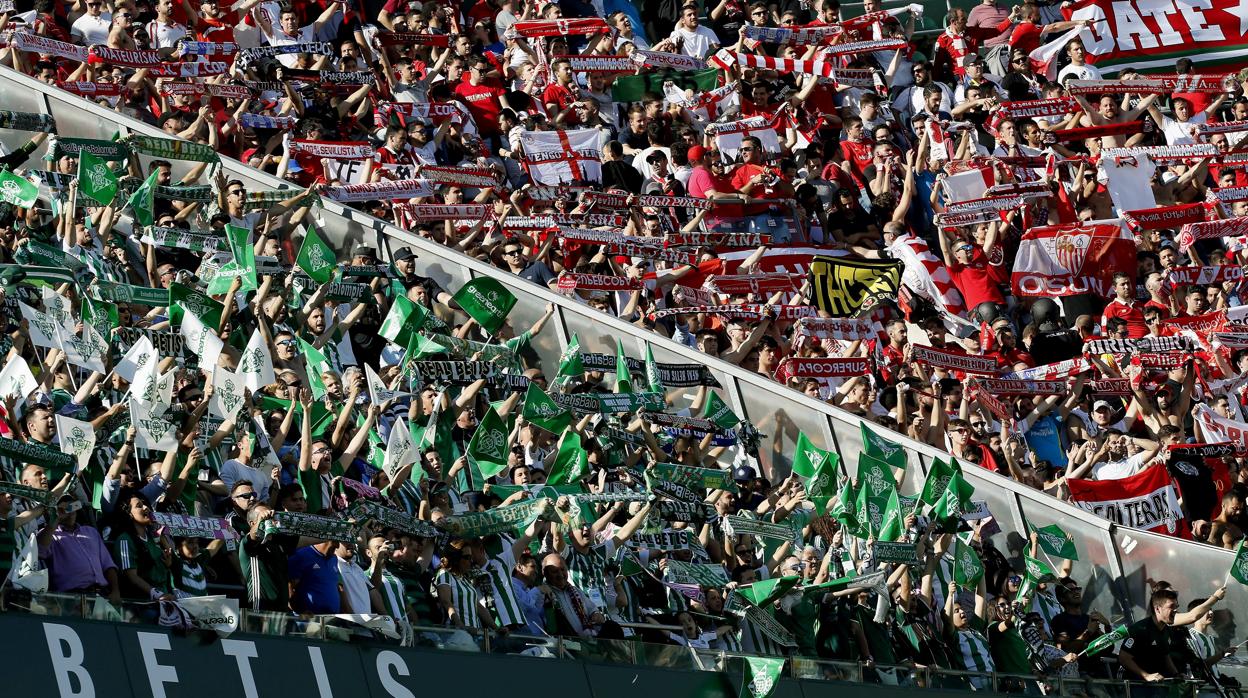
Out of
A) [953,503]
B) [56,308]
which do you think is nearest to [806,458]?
[953,503]

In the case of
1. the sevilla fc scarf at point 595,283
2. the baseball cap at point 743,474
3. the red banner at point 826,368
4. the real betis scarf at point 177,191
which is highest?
the real betis scarf at point 177,191

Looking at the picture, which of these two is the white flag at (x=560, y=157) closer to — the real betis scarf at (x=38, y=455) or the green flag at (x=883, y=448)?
the green flag at (x=883, y=448)

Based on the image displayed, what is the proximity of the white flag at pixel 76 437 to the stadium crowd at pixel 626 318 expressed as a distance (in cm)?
3

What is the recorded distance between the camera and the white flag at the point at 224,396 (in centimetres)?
1341

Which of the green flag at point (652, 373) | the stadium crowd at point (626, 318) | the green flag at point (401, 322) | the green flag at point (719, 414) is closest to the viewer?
the stadium crowd at point (626, 318)

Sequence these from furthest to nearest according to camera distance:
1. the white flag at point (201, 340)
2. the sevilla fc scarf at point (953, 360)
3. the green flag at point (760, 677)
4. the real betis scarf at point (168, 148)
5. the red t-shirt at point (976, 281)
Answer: the red t-shirt at point (976, 281) < the sevilla fc scarf at point (953, 360) < the real betis scarf at point (168, 148) < the white flag at point (201, 340) < the green flag at point (760, 677)

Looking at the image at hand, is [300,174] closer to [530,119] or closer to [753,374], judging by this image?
[530,119]

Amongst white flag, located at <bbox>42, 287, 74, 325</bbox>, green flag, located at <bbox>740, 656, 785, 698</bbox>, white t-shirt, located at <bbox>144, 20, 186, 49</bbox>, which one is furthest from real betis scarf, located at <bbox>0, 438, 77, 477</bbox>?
white t-shirt, located at <bbox>144, 20, 186, 49</bbox>

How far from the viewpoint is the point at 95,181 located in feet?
52.4

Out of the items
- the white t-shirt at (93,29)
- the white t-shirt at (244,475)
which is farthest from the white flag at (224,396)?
the white t-shirt at (93,29)

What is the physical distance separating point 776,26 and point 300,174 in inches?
266

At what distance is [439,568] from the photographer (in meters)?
12.5

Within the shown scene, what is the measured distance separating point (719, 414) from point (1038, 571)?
8.35 ft

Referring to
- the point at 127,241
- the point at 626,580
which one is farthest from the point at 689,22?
the point at 626,580
